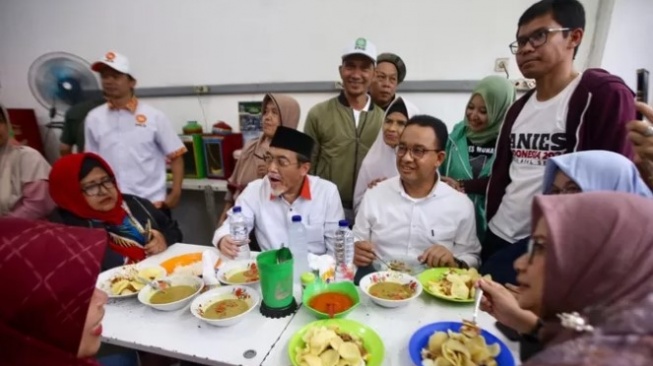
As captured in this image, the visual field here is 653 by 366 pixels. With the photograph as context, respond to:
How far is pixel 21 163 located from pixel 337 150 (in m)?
2.25

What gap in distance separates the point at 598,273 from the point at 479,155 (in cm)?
168

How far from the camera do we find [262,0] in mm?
3396

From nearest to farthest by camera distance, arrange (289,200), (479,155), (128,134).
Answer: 1. (289,200)
2. (479,155)
3. (128,134)

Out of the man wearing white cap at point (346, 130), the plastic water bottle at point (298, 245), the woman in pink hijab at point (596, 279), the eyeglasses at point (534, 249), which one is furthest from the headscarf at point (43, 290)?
the man wearing white cap at point (346, 130)

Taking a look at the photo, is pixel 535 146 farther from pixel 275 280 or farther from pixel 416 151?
pixel 275 280

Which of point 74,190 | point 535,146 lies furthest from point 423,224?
point 74,190

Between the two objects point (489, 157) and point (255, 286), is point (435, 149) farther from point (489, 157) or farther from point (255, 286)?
point (255, 286)

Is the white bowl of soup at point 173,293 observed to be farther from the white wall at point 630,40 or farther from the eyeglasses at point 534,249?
the white wall at point 630,40

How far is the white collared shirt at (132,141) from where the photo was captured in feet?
8.88

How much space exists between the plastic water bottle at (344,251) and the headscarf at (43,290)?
92 cm

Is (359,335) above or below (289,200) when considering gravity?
below

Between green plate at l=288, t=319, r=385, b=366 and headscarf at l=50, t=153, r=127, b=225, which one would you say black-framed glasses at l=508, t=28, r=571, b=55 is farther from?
headscarf at l=50, t=153, r=127, b=225

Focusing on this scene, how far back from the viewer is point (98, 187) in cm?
→ 183

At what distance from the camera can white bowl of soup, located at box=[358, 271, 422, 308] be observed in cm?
126
